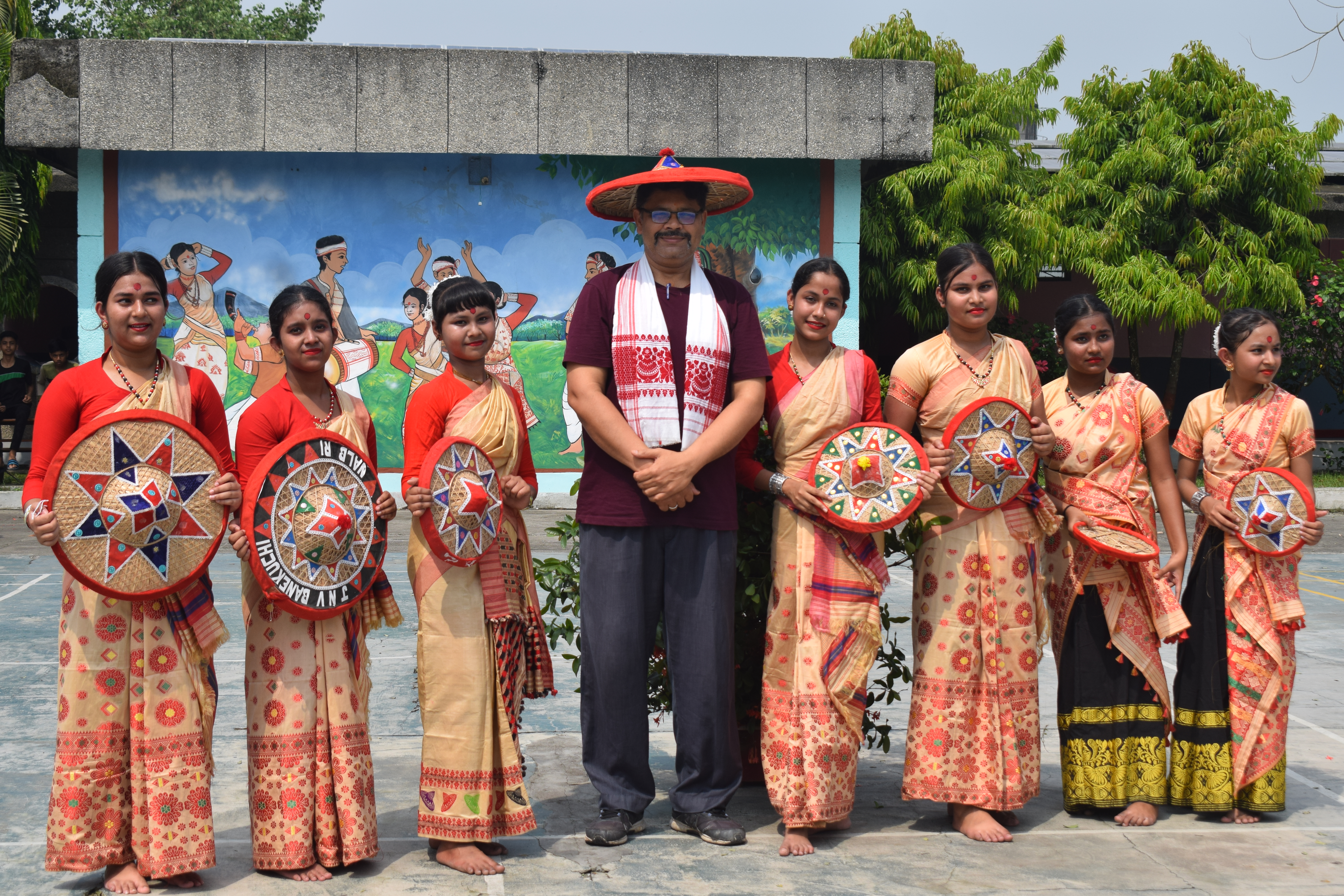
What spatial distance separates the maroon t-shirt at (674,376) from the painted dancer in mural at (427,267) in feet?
33.8

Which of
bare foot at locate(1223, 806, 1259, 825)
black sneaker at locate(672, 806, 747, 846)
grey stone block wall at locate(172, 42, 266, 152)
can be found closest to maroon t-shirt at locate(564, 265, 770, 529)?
black sneaker at locate(672, 806, 747, 846)

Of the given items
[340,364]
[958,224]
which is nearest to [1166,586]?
[340,364]

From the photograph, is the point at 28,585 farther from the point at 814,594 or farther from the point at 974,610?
the point at 974,610

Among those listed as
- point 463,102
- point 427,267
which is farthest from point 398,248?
point 463,102

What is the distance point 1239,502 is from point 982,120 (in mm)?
15264

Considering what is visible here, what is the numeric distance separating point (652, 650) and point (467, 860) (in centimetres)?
90

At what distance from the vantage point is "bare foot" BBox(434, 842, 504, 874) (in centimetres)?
363

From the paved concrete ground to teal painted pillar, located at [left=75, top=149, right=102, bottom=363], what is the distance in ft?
29.8

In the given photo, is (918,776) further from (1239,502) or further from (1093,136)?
(1093,136)

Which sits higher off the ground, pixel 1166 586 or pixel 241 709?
pixel 1166 586

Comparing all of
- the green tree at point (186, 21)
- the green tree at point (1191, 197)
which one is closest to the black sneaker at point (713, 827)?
the green tree at point (1191, 197)

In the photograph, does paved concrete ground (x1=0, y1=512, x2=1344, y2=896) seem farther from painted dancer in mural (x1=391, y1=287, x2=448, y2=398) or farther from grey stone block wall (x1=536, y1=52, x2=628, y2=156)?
grey stone block wall (x1=536, y1=52, x2=628, y2=156)

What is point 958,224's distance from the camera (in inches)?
701

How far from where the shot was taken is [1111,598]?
427 centimetres
